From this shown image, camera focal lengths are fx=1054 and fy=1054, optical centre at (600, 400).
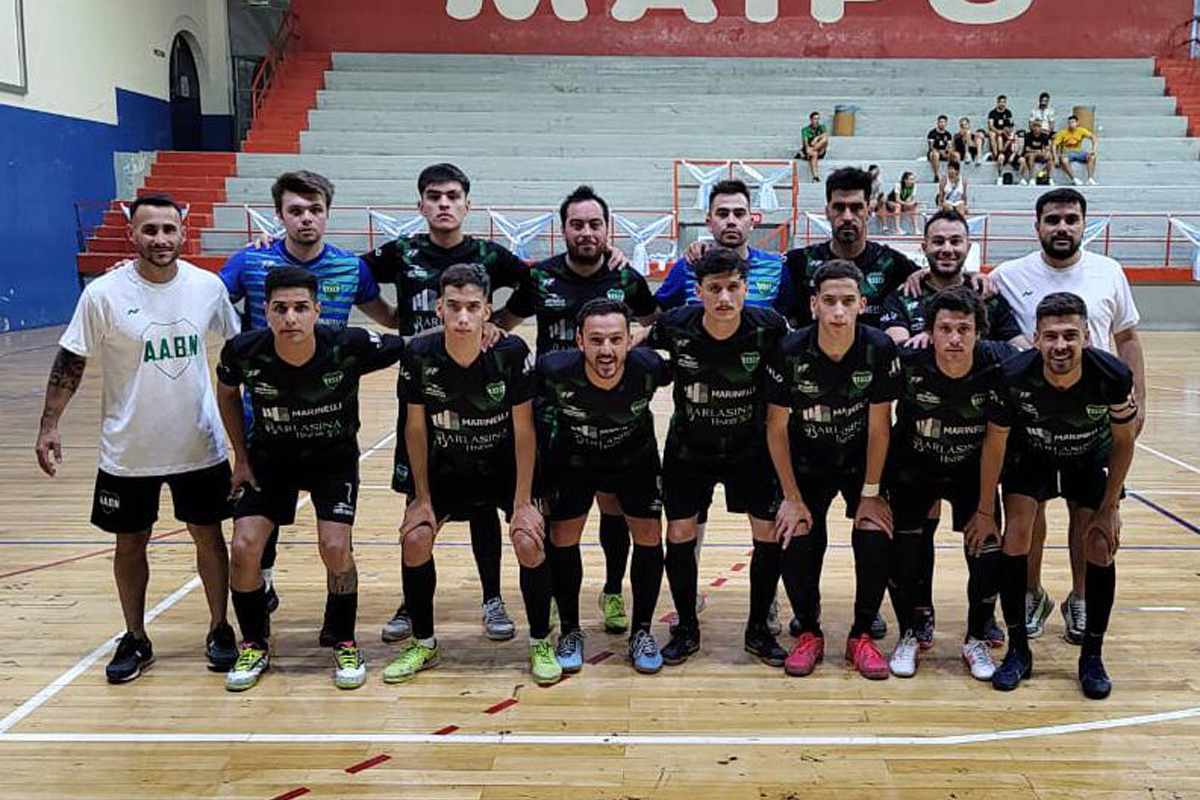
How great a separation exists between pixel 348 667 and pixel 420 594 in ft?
1.30

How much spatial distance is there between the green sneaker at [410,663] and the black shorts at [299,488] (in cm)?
59

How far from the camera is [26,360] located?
14.0 meters

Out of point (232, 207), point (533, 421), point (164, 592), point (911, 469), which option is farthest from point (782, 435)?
point (232, 207)

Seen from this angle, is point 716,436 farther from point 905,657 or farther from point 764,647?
point 905,657

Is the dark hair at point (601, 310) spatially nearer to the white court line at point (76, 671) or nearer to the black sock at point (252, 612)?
the black sock at point (252, 612)

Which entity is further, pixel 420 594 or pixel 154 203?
pixel 420 594

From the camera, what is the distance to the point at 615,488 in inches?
170

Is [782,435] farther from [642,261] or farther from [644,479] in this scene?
[642,261]

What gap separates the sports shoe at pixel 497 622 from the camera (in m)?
4.65

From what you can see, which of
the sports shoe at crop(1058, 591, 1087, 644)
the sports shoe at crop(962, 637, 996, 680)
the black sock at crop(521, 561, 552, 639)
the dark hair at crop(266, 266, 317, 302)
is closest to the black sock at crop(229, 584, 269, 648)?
the black sock at crop(521, 561, 552, 639)

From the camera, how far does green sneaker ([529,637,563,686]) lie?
13.6 ft

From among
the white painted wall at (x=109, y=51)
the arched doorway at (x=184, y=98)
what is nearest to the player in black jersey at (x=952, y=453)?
the white painted wall at (x=109, y=51)

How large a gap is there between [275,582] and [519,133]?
18.2 meters

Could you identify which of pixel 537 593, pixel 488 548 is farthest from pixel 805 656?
pixel 488 548
